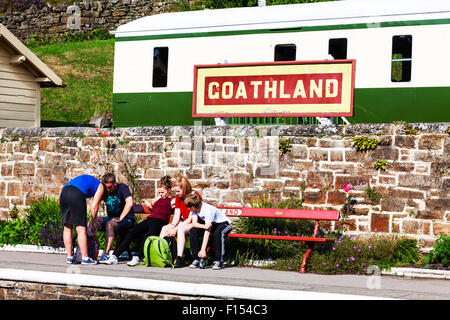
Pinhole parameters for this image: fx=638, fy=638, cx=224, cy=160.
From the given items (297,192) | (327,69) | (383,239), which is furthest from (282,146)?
(383,239)

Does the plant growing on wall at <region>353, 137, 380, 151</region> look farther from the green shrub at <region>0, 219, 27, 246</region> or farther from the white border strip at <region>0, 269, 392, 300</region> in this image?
the green shrub at <region>0, 219, 27, 246</region>

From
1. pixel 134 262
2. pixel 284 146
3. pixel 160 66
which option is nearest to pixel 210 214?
pixel 134 262

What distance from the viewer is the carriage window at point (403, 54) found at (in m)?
12.0

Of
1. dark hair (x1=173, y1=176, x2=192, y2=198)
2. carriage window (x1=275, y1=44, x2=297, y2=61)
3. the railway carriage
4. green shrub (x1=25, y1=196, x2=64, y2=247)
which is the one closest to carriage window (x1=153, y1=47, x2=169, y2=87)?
the railway carriage

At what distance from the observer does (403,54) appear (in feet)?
39.5

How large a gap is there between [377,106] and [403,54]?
1088mm

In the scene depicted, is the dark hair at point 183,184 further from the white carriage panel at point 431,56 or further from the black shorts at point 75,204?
the white carriage panel at point 431,56

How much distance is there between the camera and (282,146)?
10820 mm

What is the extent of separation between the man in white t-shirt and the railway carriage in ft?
11.5
